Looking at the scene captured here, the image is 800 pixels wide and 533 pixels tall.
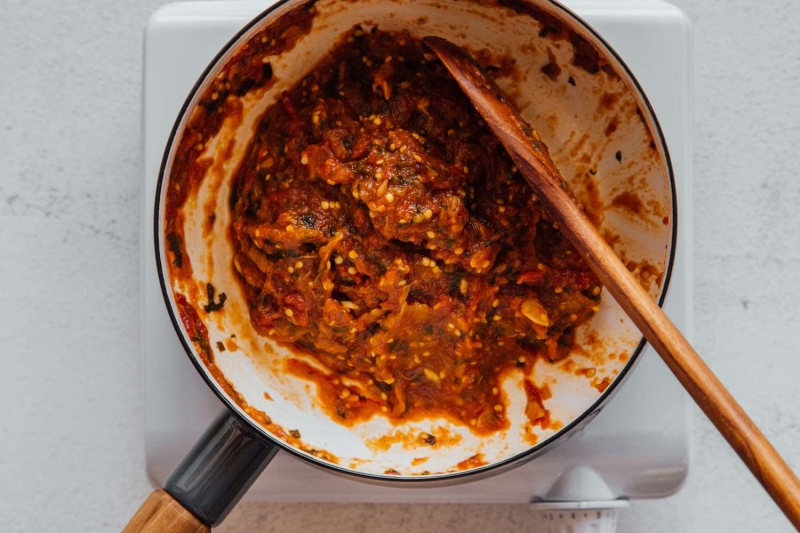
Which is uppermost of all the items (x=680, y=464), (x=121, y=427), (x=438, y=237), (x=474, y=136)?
(x=474, y=136)

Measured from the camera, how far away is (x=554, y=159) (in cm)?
125

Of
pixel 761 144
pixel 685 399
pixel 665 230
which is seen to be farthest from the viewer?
pixel 761 144

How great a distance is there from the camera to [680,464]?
1214 millimetres

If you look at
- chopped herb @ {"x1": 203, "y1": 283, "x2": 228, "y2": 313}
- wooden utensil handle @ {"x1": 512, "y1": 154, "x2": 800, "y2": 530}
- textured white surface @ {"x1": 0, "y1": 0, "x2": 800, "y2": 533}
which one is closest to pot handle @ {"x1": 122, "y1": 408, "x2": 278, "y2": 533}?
chopped herb @ {"x1": 203, "y1": 283, "x2": 228, "y2": 313}

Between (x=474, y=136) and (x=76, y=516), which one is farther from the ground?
(x=474, y=136)

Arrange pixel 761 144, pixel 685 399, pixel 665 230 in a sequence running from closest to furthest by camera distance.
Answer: pixel 665 230 < pixel 685 399 < pixel 761 144

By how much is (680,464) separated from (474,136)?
58 cm

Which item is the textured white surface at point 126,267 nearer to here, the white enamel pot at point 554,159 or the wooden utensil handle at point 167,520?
the white enamel pot at point 554,159

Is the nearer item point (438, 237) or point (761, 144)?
point (438, 237)

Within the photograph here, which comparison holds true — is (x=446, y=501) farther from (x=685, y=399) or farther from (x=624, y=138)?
(x=624, y=138)

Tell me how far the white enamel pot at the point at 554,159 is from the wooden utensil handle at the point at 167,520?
40 millimetres

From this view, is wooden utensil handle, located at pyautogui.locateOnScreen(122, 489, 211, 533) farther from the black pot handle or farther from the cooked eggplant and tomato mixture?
the cooked eggplant and tomato mixture

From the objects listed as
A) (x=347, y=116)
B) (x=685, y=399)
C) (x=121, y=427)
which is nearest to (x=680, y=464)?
(x=685, y=399)

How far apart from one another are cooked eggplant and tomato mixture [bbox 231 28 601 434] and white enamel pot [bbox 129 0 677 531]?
0.08 feet
